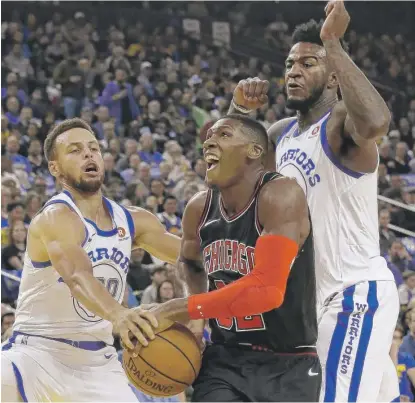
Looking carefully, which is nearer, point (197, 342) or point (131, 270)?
point (197, 342)

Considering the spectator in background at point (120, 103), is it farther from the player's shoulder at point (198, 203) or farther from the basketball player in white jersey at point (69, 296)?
the player's shoulder at point (198, 203)

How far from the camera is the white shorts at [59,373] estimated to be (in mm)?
4375

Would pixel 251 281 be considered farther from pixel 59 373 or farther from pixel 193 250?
pixel 59 373

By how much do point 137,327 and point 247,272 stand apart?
48cm

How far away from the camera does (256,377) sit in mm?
3479

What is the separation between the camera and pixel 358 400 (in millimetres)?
3850

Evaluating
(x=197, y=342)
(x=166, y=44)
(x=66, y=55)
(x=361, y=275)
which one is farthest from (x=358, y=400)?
(x=166, y=44)

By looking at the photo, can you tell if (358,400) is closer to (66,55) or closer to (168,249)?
(168,249)

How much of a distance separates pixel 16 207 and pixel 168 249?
3.88 m

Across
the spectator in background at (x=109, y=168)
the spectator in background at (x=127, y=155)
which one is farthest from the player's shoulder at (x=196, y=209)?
the spectator in background at (x=127, y=155)

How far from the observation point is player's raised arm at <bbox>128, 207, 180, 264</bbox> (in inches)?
191

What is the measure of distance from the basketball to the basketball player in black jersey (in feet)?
0.24

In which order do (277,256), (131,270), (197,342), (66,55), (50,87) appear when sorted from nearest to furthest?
(277,256), (197,342), (131,270), (50,87), (66,55)

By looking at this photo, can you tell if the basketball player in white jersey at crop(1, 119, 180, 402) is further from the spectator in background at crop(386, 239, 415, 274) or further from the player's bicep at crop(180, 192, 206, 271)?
the spectator in background at crop(386, 239, 415, 274)
